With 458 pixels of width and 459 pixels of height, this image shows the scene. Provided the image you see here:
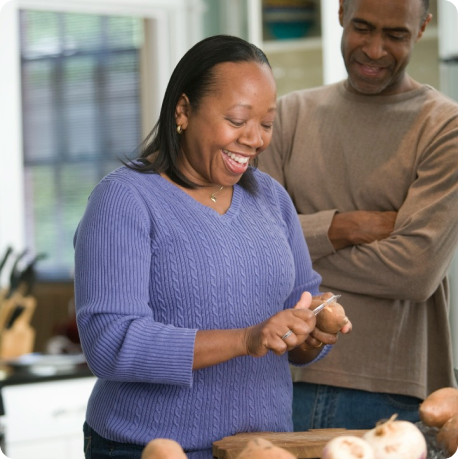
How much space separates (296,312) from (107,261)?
302 mm

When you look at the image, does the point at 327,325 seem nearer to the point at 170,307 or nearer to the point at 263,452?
the point at 170,307

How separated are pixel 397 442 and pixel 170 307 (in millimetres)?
429

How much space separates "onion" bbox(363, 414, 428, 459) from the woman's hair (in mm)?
552

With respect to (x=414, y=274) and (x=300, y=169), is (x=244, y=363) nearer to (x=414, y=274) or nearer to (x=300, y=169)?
(x=414, y=274)

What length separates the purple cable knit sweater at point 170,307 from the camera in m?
1.30

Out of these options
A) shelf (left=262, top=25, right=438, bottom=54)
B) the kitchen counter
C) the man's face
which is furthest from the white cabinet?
the man's face

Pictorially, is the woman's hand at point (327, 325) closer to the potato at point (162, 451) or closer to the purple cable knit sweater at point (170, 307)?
the purple cable knit sweater at point (170, 307)

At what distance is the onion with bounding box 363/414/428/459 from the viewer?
3.70 feet

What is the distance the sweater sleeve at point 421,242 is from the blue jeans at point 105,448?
2.21 ft

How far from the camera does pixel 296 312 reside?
1306mm

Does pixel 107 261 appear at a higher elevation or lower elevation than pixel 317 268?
higher

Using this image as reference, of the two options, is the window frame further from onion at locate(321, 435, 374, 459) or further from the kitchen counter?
onion at locate(321, 435, 374, 459)

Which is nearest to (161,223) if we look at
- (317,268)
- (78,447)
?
(317,268)

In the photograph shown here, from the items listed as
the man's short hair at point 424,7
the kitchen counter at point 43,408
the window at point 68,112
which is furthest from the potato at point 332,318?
the window at point 68,112
